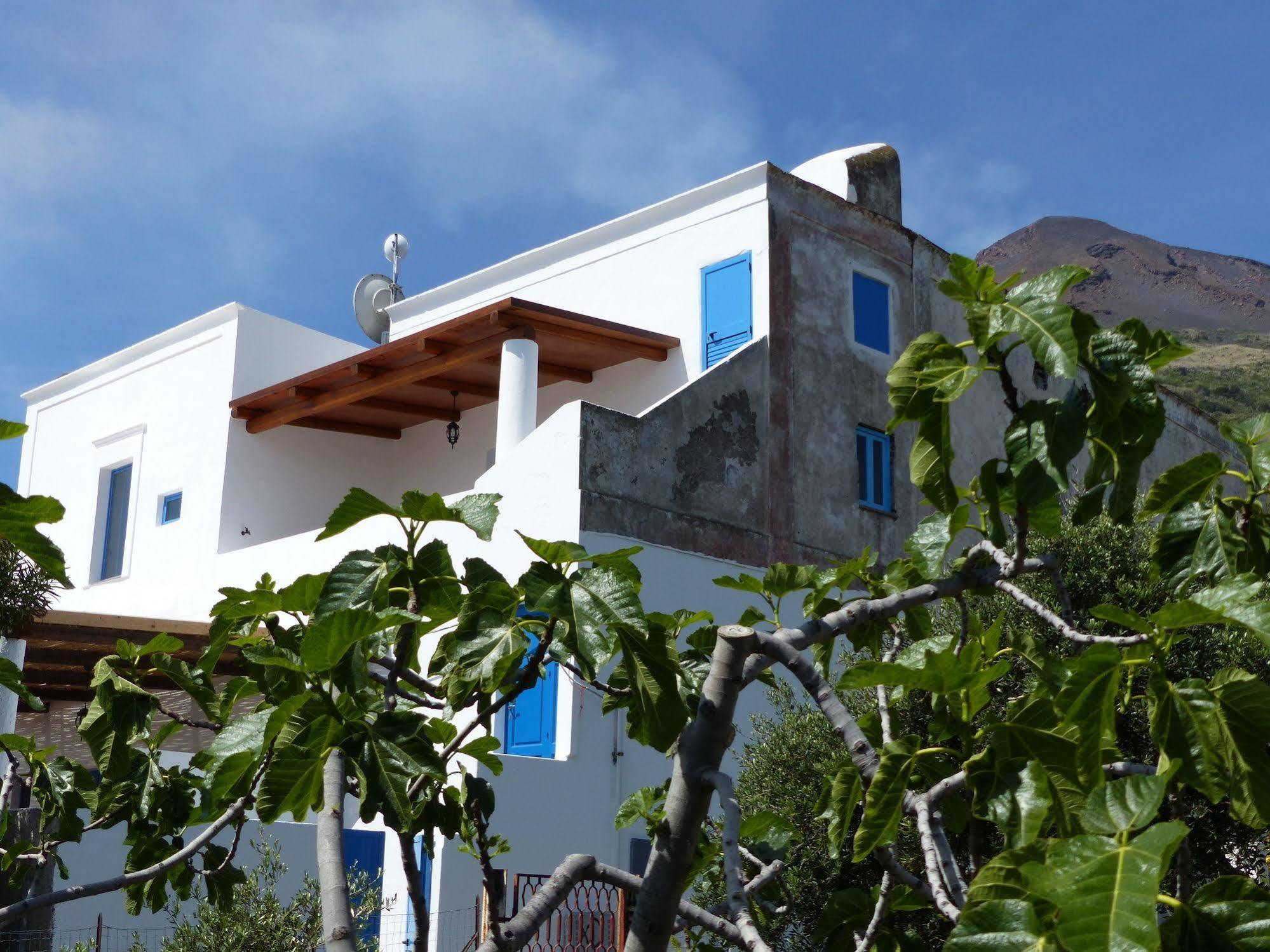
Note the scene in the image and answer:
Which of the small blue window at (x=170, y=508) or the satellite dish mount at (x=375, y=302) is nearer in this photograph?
the small blue window at (x=170, y=508)

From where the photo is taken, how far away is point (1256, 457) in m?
2.20

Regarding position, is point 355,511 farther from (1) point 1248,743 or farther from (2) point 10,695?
(2) point 10,695

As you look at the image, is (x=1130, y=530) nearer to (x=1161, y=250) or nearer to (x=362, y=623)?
(x=362, y=623)

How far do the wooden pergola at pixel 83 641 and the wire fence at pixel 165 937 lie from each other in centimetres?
217

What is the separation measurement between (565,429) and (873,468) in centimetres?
538

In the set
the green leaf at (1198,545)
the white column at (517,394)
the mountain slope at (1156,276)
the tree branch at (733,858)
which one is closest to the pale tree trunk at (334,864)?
the tree branch at (733,858)

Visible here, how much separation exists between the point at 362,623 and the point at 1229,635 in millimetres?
7970

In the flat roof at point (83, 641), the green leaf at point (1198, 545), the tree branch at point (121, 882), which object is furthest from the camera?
the flat roof at point (83, 641)

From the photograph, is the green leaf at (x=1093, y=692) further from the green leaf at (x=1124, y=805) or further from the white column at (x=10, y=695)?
the white column at (x=10, y=695)

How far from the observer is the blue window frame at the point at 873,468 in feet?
55.9

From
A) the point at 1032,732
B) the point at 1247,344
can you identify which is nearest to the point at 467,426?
the point at 1032,732

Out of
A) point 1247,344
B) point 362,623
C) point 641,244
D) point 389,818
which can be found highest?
point 1247,344

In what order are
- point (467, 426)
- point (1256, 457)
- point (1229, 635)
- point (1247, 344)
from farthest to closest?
point (1247, 344) < point (467, 426) < point (1229, 635) < point (1256, 457)

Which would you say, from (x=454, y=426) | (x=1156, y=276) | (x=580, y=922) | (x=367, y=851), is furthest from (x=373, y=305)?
(x=1156, y=276)
